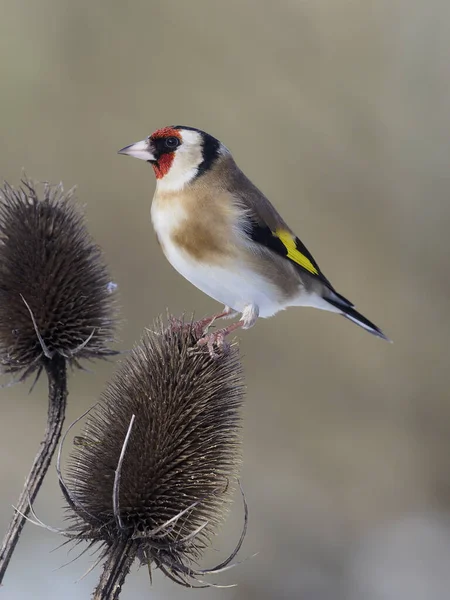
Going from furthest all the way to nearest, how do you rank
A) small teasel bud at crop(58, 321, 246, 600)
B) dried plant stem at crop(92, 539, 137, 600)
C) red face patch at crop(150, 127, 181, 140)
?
red face patch at crop(150, 127, 181, 140)
small teasel bud at crop(58, 321, 246, 600)
dried plant stem at crop(92, 539, 137, 600)

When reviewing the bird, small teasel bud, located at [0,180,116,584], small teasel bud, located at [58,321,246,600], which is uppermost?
the bird

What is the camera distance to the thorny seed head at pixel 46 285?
1285 millimetres

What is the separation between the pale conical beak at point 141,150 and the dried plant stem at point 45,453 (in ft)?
1.40

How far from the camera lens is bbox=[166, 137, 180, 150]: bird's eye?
1.41 metres

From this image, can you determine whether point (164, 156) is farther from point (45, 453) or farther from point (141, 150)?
point (45, 453)

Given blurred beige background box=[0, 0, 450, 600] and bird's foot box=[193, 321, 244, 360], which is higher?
blurred beige background box=[0, 0, 450, 600]

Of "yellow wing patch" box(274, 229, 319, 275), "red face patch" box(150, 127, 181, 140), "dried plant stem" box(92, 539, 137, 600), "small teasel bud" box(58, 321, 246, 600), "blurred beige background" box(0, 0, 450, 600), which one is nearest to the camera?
"dried plant stem" box(92, 539, 137, 600)

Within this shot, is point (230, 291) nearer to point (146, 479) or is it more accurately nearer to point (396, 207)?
point (146, 479)

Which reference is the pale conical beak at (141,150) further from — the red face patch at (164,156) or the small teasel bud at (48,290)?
the small teasel bud at (48,290)

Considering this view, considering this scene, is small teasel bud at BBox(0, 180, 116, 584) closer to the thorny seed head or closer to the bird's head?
the thorny seed head

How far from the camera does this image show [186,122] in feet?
9.36

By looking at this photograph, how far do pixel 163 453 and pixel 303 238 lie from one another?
2.06m

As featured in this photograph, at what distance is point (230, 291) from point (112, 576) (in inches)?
25.1

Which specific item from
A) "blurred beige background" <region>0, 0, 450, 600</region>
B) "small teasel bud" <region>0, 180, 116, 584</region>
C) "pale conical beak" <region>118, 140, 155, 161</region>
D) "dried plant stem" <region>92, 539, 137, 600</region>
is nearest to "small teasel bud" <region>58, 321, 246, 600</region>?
"dried plant stem" <region>92, 539, 137, 600</region>
